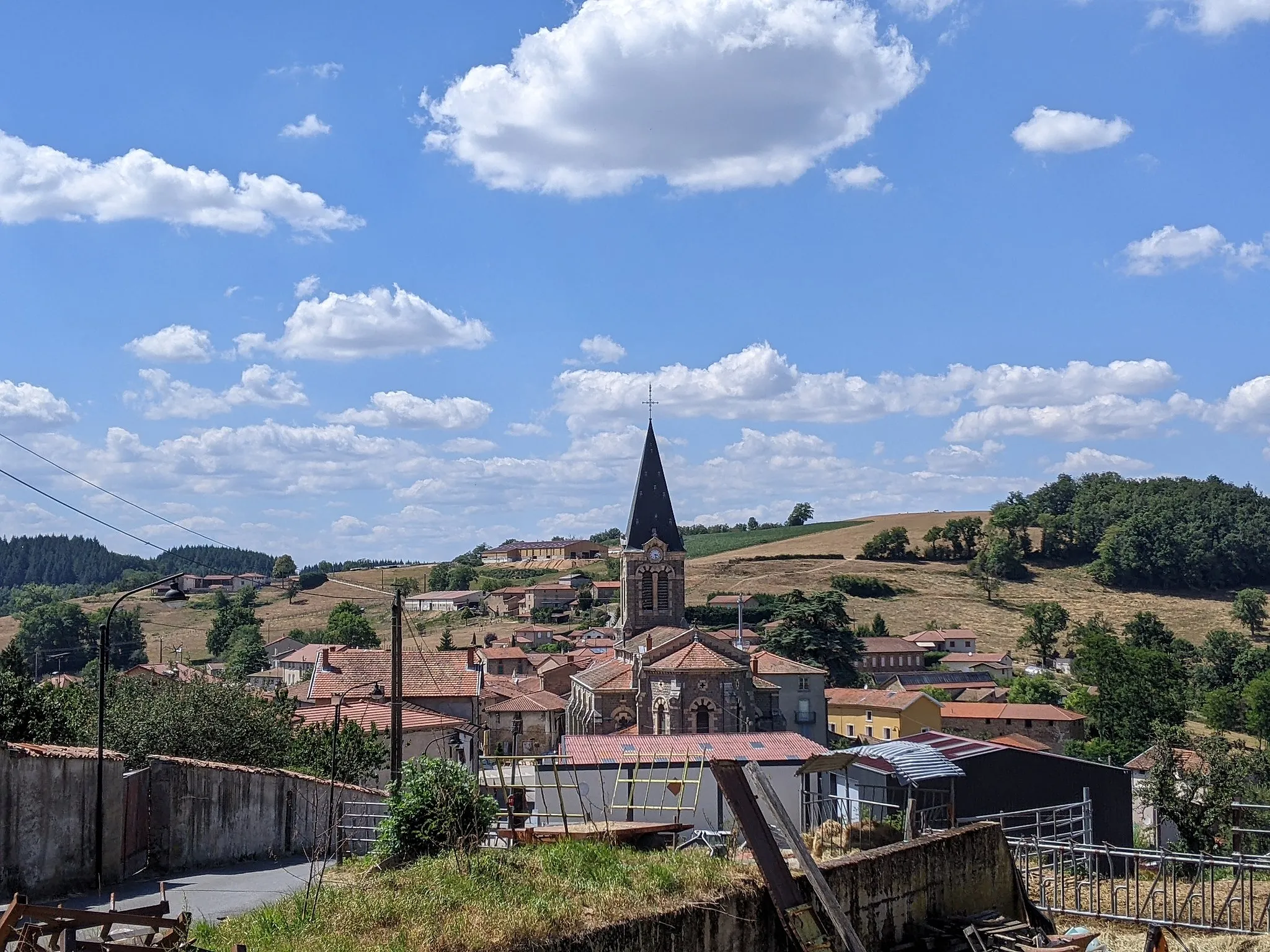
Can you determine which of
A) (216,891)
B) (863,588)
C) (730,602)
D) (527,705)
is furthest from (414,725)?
(863,588)

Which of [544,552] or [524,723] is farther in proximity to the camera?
[544,552]

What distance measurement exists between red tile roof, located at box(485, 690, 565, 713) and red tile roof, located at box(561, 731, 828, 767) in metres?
25.2

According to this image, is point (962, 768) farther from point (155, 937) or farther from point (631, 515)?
point (631, 515)

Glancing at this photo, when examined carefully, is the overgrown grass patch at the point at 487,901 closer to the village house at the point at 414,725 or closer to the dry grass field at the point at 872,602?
the village house at the point at 414,725

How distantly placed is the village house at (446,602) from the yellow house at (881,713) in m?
68.6

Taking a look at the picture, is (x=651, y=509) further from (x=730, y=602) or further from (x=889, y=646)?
(x=730, y=602)

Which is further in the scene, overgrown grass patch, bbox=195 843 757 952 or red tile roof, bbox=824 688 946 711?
red tile roof, bbox=824 688 946 711

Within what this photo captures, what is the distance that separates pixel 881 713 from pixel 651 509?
18.4 metres

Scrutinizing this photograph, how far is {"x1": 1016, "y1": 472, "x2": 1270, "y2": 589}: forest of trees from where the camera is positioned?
12912cm

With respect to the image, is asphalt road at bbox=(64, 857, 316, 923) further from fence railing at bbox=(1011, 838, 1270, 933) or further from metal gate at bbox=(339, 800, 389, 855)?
fence railing at bbox=(1011, 838, 1270, 933)

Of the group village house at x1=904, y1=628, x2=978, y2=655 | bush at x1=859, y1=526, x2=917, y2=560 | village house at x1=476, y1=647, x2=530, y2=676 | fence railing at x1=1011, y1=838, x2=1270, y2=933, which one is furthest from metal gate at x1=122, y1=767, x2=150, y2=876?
bush at x1=859, y1=526, x2=917, y2=560

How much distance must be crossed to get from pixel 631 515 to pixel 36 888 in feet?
149

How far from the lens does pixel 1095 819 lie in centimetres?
2856

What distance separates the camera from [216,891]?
1695 centimetres
